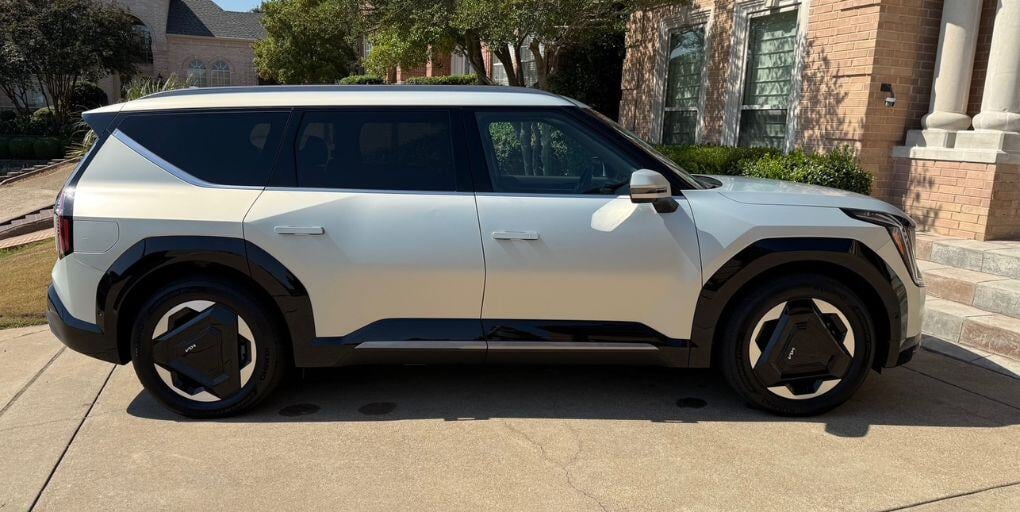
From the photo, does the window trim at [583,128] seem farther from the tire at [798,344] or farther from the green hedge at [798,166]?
the green hedge at [798,166]

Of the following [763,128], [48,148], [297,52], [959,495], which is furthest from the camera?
[297,52]

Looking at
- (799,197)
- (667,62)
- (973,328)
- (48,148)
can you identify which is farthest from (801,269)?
(48,148)

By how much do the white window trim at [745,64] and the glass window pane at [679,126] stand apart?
0.96 meters

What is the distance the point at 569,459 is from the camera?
3439 mm

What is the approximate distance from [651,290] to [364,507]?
1.77 meters

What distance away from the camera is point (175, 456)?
3480 millimetres

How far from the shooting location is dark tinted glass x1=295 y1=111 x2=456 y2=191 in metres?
3.80

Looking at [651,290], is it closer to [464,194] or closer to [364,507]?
[464,194]

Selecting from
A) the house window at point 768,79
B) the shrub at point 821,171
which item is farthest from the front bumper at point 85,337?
the house window at point 768,79

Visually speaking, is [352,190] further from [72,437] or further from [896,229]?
[896,229]

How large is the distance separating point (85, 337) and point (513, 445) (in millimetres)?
2353

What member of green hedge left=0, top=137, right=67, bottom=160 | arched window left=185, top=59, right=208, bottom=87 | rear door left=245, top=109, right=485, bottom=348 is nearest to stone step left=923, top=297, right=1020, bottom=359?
rear door left=245, top=109, right=485, bottom=348

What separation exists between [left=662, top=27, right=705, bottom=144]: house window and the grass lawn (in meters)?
8.77

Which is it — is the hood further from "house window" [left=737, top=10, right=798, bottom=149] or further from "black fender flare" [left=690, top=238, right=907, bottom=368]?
"house window" [left=737, top=10, right=798, bottom=149]
